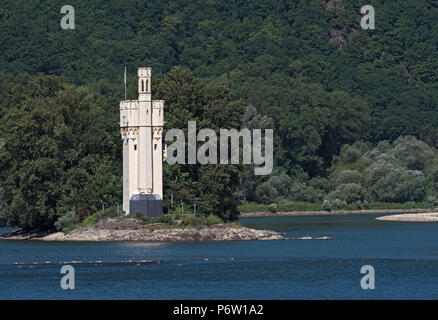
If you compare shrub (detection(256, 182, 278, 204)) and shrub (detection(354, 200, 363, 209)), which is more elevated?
shrub (detection(256, 182, 278, 204))

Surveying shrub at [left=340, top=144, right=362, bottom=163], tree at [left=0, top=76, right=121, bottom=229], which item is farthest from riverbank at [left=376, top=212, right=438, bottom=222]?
tree at [left=0, top=76, right=121, bottom=229]

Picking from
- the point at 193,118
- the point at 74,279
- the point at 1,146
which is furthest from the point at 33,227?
the point at 74,279

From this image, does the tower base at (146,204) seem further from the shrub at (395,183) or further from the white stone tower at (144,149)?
the shrub at (395,183)

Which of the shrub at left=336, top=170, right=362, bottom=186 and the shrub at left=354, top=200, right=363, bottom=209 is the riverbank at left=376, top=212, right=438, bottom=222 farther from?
the shrub at left=336, top=170, right=362, bottom=186

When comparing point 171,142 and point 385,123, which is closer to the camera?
point 171,142

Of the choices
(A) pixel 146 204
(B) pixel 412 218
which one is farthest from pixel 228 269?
(B) pixel 412 218
